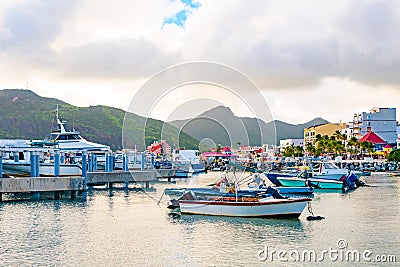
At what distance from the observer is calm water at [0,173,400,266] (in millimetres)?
21703

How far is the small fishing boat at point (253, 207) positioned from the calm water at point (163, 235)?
0.48m

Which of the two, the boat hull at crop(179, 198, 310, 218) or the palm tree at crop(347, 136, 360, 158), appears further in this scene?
the palm tree at crop(347, 136, 360, 158)

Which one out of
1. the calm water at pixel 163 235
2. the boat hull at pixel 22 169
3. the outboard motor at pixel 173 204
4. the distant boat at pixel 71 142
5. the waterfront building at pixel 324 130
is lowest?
the calm water at pixel 163 235

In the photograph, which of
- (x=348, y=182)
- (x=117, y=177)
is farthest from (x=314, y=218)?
(x=348, y=182)

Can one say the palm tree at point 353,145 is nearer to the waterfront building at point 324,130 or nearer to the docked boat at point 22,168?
the waterfront building at point 324,130

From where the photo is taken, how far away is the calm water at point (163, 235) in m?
21.7

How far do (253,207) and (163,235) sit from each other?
20.4 feet

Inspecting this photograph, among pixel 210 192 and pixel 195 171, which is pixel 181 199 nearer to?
pixel 210 192

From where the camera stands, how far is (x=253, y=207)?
100ft

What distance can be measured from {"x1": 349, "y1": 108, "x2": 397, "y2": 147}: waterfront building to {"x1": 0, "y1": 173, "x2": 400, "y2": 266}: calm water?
125m

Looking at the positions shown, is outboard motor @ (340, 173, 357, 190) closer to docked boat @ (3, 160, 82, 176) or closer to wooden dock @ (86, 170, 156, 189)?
wooden dock @ (86, 170, 156, 189)

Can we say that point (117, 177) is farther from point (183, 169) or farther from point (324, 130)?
point (324, 130)

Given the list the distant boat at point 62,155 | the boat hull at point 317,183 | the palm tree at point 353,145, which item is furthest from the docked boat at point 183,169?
the palm tree at point 353,145

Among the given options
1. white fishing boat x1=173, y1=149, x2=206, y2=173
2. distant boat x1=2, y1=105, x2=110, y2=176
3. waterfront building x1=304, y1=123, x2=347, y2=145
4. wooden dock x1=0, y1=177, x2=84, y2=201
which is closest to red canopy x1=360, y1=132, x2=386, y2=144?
waterfront building x1=304, y1=123, x2=347, y2=145
